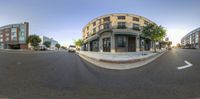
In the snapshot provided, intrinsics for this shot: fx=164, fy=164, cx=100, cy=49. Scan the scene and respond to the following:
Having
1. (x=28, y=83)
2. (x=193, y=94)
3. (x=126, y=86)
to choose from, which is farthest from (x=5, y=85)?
(x=193, y=94)

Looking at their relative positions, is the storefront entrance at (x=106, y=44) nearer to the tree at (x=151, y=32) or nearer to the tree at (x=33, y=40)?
the tree at (x=151, y=32)

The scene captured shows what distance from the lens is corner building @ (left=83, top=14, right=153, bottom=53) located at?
241 inches

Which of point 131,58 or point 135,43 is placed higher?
point 135,43

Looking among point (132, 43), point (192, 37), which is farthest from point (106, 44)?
point (192, 37)

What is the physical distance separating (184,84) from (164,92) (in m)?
1.12

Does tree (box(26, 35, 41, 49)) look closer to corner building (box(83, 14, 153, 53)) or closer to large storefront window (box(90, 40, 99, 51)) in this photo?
large storefront window (box(90, 40, 99, 51))

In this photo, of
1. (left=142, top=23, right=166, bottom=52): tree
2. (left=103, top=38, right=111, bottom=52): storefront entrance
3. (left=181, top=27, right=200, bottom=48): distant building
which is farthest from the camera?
(left=181, top=27, right=200, bottom=48): distant building

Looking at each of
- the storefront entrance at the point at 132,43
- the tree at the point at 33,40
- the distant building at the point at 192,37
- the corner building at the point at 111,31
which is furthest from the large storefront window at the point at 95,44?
the tree at the point at 33,40

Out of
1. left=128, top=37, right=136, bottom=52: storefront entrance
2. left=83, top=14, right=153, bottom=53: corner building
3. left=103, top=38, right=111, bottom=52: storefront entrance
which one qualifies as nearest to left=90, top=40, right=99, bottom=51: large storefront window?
left=83, top=14, right=153, bottom=53: corner building

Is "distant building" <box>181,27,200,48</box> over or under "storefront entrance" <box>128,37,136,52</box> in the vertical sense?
over

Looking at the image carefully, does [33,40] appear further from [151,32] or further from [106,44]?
[106,44]

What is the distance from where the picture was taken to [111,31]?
266 inches

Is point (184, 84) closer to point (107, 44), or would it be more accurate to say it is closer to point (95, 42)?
point (107, 44)

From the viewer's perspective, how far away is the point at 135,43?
7809mm
